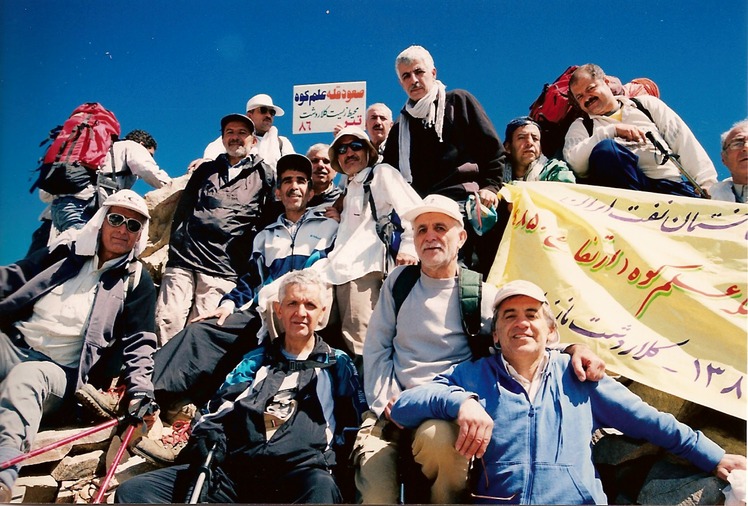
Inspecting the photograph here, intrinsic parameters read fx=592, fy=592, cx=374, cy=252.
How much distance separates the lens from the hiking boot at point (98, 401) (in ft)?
14.4

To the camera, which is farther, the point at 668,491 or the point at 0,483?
the point at 0,483

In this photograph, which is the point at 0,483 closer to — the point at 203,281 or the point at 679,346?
the point at 203,281

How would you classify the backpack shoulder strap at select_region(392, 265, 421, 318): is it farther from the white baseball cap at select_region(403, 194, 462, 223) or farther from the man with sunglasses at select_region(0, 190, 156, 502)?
the man with sunglasses at select_region(0, 190, 156, 502)

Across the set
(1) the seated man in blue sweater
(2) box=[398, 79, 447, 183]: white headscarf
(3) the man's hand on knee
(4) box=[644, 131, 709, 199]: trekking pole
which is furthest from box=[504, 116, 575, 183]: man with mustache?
(3) the man's hand on knee

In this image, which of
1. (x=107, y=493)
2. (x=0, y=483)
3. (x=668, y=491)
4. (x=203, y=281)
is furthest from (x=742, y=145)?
(x=0, y=483)

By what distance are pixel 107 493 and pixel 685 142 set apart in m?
5.71

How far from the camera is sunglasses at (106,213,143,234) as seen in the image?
4883 millimetres

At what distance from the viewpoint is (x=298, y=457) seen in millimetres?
3650

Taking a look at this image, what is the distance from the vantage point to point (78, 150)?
6516 mm

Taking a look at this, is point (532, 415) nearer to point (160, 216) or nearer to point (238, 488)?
point (238, 488)

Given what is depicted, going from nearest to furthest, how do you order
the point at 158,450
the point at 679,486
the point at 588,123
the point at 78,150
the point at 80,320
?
1. the point at 679,486
2. the point at 158,450
3. the point at 80,320
4. the point at 588,123
5. the point at 78,150

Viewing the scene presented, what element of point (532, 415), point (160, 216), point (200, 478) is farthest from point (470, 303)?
point (160, 216)

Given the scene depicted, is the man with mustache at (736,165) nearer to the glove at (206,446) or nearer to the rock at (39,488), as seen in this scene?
the glove at (206,446)

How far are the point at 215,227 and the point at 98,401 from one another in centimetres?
228
